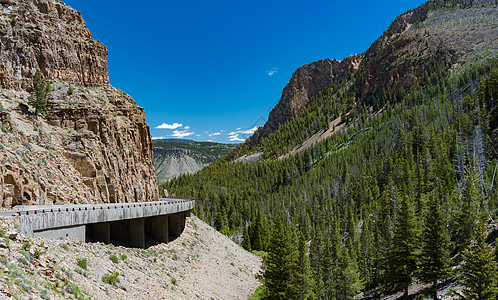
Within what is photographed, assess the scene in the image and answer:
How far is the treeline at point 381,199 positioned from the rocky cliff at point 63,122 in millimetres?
19156

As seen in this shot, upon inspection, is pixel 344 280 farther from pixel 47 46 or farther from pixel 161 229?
pixel 47 46

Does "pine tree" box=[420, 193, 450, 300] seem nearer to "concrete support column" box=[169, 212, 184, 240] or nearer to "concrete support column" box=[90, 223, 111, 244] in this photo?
"concrete support column" box=[169, 212, 184, 240]

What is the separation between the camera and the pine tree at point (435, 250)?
30.9 metres

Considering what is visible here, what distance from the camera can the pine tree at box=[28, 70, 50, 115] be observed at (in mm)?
29500

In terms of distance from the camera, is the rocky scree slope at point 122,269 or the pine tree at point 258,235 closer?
the rocky scree slope at point 122,269

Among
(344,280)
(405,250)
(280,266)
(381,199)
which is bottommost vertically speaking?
(344,280)

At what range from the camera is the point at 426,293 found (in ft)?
109

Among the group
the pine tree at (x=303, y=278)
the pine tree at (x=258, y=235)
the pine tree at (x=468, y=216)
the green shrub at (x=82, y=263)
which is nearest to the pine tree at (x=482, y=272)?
the pine tree at (x=303, y=278)

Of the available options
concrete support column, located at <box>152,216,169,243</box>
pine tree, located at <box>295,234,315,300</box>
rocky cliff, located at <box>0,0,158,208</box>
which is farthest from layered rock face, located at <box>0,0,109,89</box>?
pine tree, located at <box>295,234,315,300</box>

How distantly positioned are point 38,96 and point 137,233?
15815 mm

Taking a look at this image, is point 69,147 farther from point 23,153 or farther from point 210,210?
point 210,210

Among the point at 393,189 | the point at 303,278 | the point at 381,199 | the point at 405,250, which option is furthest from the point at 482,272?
the point at 381,199

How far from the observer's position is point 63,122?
104ft

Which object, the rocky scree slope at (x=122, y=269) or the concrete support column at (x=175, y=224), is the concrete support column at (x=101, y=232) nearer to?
the rocky scree slope at (x=122, y=269)
